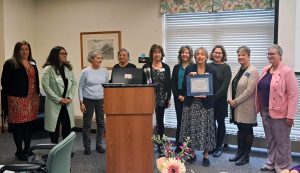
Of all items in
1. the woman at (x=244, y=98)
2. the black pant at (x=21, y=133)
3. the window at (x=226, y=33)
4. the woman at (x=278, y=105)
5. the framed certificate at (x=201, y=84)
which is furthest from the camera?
the window at (x=226, y=33)

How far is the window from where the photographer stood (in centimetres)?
471

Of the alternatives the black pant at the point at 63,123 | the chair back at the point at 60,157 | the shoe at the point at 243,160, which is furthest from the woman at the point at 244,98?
the chair back at the point at 60,157

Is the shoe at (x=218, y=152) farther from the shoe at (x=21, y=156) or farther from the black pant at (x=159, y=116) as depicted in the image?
the shoe at (x=21, y=156)

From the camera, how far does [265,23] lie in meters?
4.68

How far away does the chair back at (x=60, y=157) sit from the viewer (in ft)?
6.40

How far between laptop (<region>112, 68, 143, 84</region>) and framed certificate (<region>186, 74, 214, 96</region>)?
2.01ft

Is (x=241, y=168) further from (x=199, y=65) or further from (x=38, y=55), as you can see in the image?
(x=38, y=55)

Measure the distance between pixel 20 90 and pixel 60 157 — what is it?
2155mm

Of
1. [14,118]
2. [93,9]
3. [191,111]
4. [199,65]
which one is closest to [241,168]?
[191,111]

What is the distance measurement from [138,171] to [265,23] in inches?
Result: 115

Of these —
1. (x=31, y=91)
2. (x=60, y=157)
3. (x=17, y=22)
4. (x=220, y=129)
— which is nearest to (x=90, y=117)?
(x=31, y=91)

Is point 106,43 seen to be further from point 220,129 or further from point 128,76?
point 220,129

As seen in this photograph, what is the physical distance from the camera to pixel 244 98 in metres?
3.78

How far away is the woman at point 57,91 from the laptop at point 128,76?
34.0 inches
